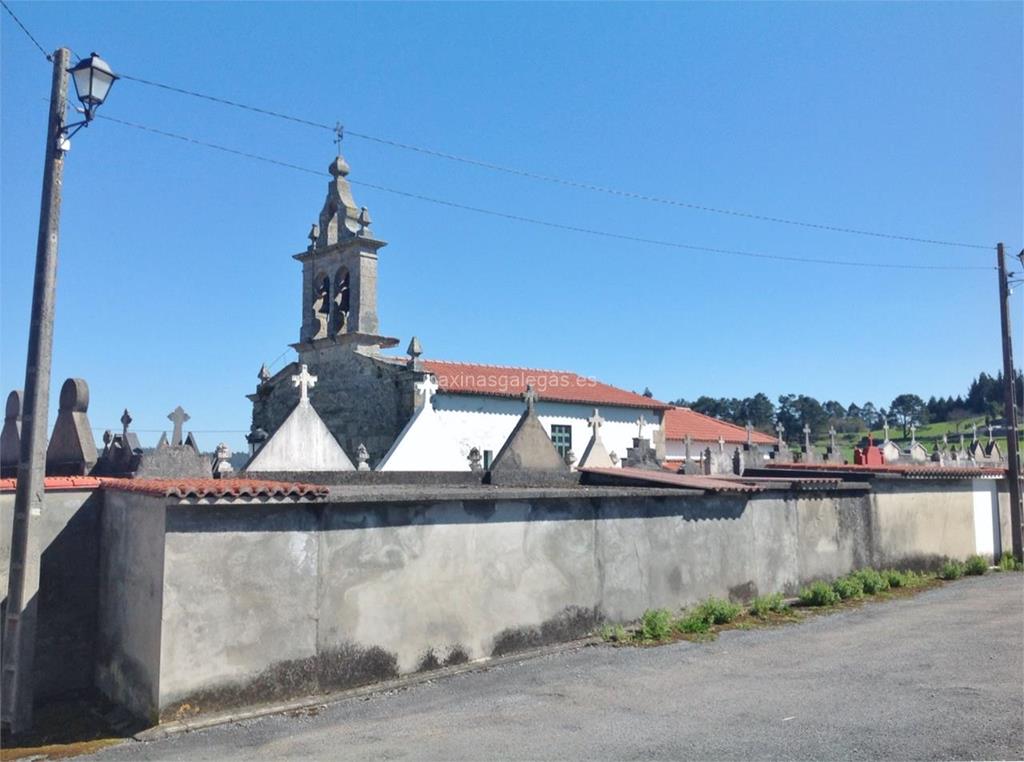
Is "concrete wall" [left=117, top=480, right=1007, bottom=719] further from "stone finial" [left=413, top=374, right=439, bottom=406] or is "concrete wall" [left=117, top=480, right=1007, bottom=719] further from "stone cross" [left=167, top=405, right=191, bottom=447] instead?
"stone finial" [left=413, top=374, right=439, bottom=406]

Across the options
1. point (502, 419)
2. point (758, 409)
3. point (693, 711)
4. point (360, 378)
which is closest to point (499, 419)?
point (502, 419)

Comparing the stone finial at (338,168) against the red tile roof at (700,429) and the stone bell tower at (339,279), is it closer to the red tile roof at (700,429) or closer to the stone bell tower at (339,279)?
the stone bell tower at (339,279)

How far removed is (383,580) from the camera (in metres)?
9.02

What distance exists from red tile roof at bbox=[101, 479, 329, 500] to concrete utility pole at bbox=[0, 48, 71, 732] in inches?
36.5

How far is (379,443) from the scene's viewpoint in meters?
28.6

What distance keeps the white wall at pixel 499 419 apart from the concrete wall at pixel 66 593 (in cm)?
1989

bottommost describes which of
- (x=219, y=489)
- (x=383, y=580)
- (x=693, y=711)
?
(x=693, y=711)

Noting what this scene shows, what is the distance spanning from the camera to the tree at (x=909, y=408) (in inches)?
4483

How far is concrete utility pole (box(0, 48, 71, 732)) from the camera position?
25.7ft

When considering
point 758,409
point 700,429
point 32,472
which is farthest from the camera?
point 758,409

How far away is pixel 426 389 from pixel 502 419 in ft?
31.0

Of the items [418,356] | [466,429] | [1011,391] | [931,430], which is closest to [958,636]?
[1011,391]

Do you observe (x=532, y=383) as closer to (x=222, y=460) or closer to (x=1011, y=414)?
(x=1011, y=414)

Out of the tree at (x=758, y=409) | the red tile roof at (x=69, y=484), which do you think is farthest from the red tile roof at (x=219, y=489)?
the tree at (x=758, y=409)
